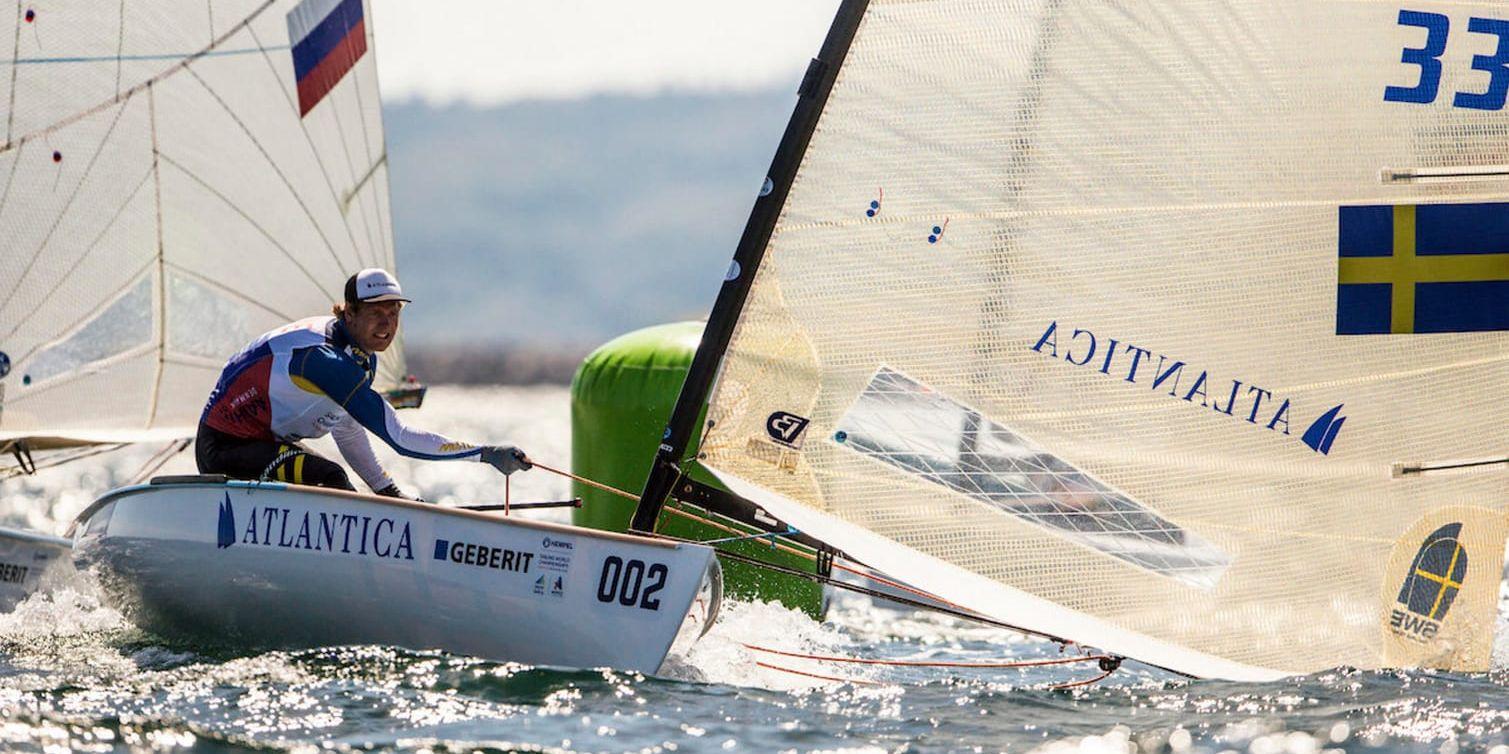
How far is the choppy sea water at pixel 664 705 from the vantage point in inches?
163

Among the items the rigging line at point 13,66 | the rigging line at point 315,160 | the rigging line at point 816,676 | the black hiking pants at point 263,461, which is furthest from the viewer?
the rigging line at point 315,160

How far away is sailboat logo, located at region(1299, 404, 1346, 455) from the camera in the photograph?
491 centimetres

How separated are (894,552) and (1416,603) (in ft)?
5.25

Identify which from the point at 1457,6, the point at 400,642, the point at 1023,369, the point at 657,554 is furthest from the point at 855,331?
the point at 1457,6

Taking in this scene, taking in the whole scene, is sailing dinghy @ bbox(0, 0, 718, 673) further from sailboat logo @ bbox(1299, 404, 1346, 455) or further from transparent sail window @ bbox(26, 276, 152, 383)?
sailboat logo @ bbox(1299, 404, 1346, 455)

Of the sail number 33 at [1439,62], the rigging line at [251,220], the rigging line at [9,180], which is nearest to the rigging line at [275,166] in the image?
the rigging line at [251,220]

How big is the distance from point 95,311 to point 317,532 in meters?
2.69

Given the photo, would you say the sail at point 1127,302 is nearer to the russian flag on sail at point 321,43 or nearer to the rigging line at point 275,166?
the rigging line at point 275,166

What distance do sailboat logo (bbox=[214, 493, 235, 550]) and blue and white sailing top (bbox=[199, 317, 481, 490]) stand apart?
0.44 metres

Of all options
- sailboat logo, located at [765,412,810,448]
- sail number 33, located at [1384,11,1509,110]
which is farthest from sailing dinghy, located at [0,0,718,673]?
sail number 33, located at [1384,11,1509,110]

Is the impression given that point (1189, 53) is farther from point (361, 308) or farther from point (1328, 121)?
point (361, 308)

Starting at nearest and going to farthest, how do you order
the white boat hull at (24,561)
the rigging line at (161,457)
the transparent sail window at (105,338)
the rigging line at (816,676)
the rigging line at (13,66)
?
the rigging line at (816,676), the white boat hull at (24,561), the rigging line at (13,66), the transparent sail window at (105,338), the rigging line at (161,457)

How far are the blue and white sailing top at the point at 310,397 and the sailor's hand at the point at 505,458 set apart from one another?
150mm

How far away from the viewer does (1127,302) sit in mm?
4832
